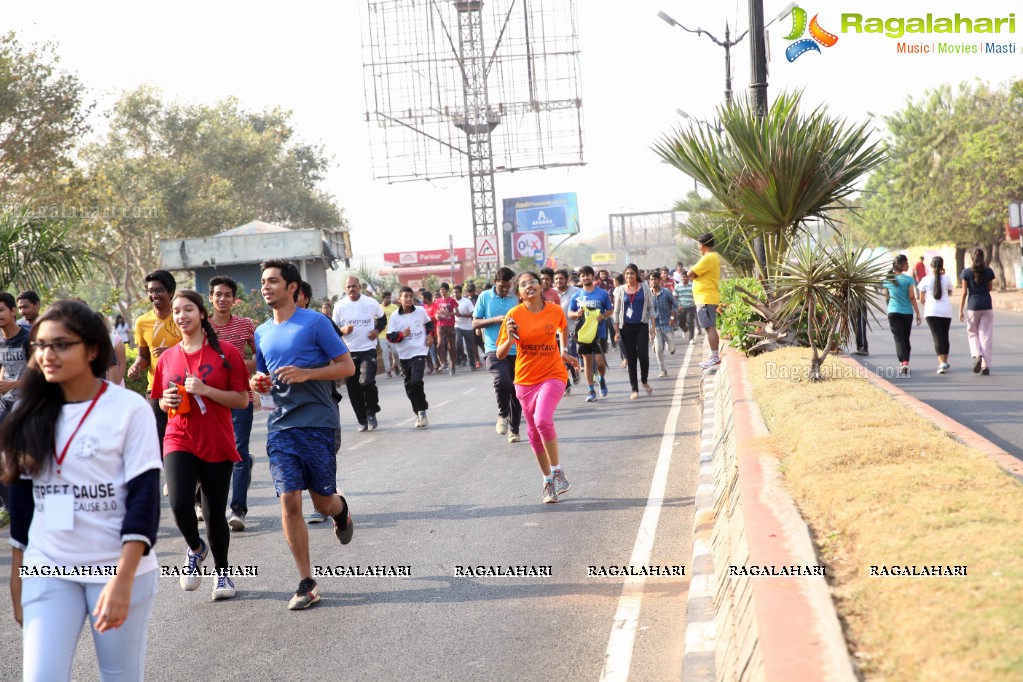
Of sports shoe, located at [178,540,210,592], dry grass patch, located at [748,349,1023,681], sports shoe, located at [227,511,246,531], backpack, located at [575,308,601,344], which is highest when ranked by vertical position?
backpack, located at [575,308,601,344]

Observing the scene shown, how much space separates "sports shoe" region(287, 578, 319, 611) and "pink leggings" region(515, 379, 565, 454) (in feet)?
9.03

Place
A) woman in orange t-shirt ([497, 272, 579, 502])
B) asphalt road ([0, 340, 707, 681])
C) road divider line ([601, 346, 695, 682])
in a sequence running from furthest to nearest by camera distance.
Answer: woman in orange t-shirt ([497, 272, 579, 502])
asphalt road ([0, 340, 707, 681])
road divider line ([601, 346, 695, 682])

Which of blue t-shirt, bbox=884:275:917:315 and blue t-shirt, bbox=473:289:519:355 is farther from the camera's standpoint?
blue t-shirt, bbox=884:275:917:315

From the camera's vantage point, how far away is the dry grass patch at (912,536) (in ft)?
11.0

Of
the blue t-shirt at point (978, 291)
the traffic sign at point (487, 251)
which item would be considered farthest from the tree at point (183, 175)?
the blue t-shirt at point (978, 291)

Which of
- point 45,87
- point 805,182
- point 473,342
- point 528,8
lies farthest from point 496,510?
point 528,8

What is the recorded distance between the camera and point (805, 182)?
13117mm

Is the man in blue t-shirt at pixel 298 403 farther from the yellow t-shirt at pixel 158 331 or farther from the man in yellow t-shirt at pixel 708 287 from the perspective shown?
the man in yellow t-shirt at pixel 708 287

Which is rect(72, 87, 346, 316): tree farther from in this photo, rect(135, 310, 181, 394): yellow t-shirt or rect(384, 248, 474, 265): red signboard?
rect(384, 248, 474, 265): red signboard

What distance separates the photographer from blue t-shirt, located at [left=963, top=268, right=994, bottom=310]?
15.0 meters

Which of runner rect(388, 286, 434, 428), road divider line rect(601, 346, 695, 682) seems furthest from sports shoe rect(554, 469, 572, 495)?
runner rect(388, 286, 434, 428)

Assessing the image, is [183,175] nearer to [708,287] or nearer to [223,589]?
[708,287]

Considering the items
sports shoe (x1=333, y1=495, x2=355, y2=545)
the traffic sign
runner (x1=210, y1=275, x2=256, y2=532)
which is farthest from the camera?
the traffic sign

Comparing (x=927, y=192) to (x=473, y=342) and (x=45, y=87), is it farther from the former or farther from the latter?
(x=45, y=87)
